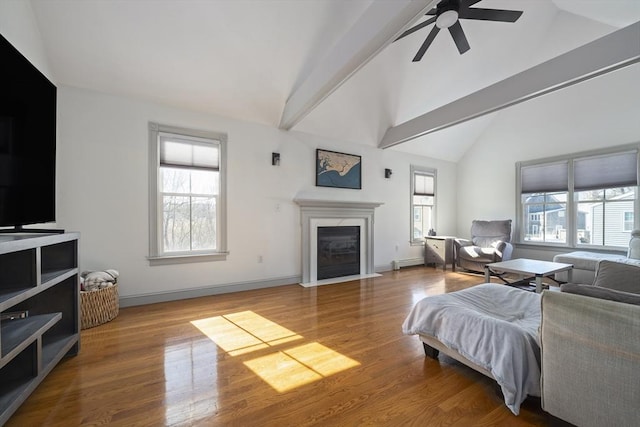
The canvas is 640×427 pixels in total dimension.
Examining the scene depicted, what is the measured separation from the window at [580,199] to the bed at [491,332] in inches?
162

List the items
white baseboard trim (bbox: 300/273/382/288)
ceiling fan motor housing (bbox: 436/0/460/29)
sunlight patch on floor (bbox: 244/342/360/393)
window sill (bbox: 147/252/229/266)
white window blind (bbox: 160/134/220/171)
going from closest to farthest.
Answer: sunlight patch on floor (bbox: 244/342/360/393) < ceiling fan motor housing (bbox: 436/0/460/29) < window sill (bbox: 147/252/229/266) < white window blind (bbox: 160/134/220/171) < white baseboard trim (bbox: 300/273/382/288)

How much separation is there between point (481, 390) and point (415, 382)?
410 millimetres

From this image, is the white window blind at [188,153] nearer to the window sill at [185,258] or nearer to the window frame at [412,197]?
the window sill at [185,258]

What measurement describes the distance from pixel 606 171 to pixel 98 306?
782cm

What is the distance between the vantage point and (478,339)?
1684 millimetres

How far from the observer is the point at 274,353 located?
85.7 inches

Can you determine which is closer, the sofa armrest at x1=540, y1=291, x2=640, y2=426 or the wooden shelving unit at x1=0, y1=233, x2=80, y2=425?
the sofa armrest at x1=540, y1=291, x2=640, y2=426

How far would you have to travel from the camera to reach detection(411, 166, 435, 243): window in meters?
6.00

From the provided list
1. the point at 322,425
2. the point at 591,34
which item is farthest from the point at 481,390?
the point at 591,34

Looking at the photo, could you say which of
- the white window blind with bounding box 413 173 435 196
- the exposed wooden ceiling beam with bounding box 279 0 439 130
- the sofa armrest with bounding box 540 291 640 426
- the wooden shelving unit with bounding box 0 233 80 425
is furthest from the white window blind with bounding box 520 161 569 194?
the wooden shelving unit with bounding box 0 233 80 425

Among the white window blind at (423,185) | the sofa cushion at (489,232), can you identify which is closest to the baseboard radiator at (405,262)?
the sofa cushion at (489,232)

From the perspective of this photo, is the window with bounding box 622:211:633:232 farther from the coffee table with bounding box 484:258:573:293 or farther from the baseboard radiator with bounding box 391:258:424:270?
the baseboard radiator with bounding box 391:258:424:270

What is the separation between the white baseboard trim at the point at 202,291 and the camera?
10.8 feet

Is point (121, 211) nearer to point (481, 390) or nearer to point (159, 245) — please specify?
point (159, 245)
